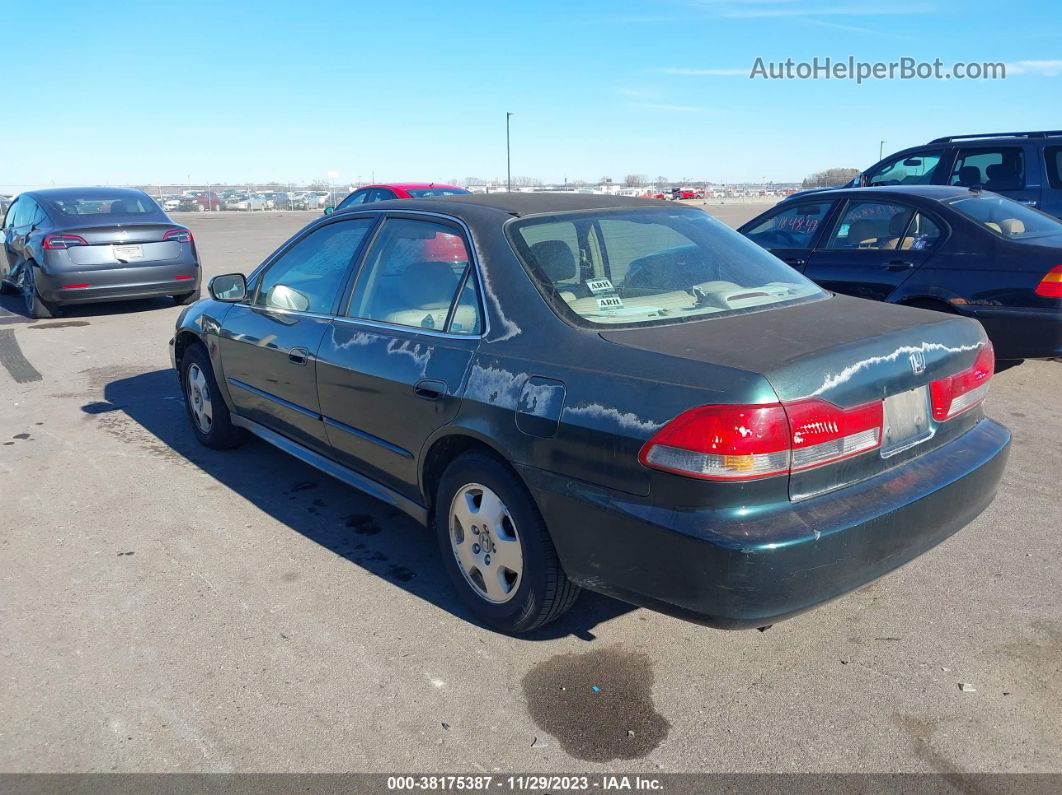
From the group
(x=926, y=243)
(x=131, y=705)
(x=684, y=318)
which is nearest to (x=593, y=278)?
(x=684, y=318)

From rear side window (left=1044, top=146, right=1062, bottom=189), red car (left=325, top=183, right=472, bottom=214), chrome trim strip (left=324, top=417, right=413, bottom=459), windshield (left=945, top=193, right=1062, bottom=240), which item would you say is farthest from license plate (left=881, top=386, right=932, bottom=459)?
red car (left=325, top=183, right=472, bottom=214)

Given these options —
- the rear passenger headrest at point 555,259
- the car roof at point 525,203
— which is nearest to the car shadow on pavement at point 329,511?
the rear passenger headrest at point 555,259

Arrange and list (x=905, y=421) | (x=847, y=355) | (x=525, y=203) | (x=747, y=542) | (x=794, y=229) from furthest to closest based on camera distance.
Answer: (x=794, y=229) < (x=525, y=203) < (x=905, y=421) < (x=847, y=355) < (x=747, y=542)

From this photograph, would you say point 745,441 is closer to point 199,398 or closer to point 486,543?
point 486,543

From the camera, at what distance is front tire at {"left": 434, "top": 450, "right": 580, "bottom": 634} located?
3.00 metres

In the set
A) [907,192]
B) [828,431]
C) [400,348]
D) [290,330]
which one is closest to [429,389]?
[400,348]

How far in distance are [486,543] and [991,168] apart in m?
9.11

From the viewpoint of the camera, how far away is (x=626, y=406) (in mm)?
2637

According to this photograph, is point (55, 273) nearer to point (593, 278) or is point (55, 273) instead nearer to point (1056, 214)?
point (593, 278)

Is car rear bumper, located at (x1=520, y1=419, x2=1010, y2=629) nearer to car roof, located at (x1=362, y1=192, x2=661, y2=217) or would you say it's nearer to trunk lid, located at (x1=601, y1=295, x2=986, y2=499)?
trunk lid, located at (x1=601, y1=295, x2=986, y2=499)

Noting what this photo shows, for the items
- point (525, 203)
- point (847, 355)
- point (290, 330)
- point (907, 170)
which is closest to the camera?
point (847, 355)

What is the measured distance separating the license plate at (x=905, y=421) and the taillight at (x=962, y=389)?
0.06 meters

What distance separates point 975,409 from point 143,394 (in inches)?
238

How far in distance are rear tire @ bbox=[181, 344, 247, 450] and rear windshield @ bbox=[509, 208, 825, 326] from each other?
8.86ft
